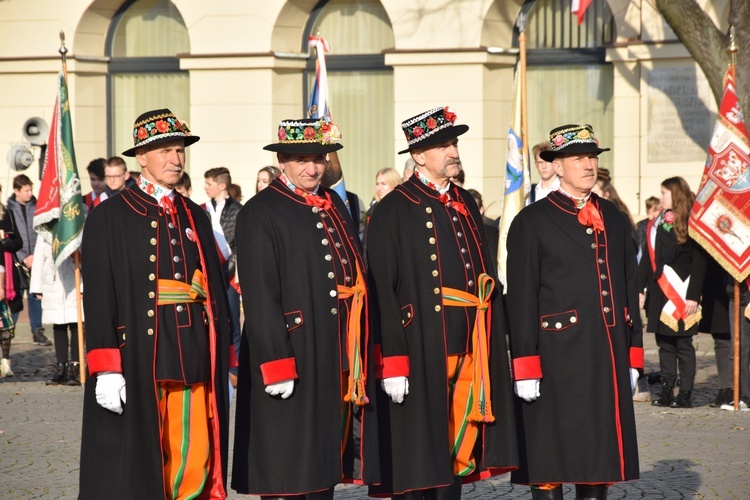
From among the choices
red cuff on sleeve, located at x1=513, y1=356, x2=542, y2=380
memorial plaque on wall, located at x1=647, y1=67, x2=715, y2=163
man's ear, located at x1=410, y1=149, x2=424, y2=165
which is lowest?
red cuff on sleeve, located at x1=513, y1=356, x2=542, y2=380

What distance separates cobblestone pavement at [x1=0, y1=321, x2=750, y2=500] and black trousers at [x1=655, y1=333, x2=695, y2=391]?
0.25 metres

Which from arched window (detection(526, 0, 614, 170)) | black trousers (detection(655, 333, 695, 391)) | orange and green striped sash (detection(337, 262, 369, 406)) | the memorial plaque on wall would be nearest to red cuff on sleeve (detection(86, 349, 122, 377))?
orange and green striped sash (detection(337, 262, 369, 406))

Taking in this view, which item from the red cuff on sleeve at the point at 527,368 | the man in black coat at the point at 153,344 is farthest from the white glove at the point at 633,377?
the man in black coat at the point at 153,344

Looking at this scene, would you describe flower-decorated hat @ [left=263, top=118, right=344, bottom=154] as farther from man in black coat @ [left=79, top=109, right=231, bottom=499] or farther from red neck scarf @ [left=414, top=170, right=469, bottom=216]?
red neck scarf @ [left=414, top=170, right=469, bottom=216]

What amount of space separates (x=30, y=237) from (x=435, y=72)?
6.12 m

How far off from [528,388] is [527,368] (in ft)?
0.31

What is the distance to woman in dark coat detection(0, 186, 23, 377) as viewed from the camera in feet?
41.1

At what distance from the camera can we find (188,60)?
19656mm

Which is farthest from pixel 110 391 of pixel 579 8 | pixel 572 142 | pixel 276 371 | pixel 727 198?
pixel 579 8

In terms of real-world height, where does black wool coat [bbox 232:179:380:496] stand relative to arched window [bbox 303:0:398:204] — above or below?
below

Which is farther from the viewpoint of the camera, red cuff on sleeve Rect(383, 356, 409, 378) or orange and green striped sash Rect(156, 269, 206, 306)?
red cuff on sleeve Rect(383, 356, 409, 378)

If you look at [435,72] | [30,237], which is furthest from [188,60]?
[30,237]

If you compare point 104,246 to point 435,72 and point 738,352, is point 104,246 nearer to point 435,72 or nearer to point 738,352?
point 738,352

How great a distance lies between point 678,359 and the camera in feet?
35.7
